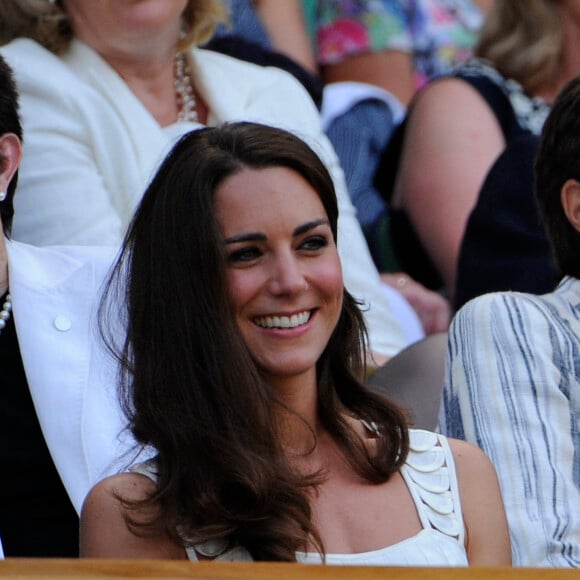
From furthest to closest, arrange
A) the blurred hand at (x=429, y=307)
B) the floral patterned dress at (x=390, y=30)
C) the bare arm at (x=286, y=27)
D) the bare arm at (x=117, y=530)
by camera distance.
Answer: the floral patterned dress at (x=390, y=30) < the bare arm at (x=286, y=27) < the blurred hand at (x=429, y=307) < the bare arm at (x=117, y=530)

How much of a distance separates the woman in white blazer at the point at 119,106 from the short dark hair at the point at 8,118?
267 mm

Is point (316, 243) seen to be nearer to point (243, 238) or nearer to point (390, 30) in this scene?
point (243, 238)

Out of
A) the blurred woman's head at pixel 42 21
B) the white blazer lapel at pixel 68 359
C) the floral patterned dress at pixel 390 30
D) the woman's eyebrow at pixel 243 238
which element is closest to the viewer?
the woman's eyebrow at pixel 243 238

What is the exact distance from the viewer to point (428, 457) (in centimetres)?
224

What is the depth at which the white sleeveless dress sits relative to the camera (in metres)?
2.00

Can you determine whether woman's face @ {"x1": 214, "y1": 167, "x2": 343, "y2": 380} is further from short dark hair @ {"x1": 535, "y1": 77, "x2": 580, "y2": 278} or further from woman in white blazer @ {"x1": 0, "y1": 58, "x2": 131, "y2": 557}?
short dark hair @ {"x1": 535, "y1": 77, "x2": 580, "y2": 278}

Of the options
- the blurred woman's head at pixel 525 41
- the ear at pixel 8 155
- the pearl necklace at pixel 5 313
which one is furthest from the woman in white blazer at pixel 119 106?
the blurred woman's head at pixel 525 41

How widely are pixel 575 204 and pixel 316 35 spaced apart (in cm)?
222

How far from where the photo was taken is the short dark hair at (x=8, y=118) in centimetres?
276

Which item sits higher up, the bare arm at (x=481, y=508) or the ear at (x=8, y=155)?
the ear at (x=8, y=155)

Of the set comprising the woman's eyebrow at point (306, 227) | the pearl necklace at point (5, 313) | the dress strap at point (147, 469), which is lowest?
the pearl necklace at point (5, 313)

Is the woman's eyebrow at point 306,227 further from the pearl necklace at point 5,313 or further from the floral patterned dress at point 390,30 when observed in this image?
the floral patterned dress at point 390,30

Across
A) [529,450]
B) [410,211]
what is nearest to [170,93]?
[410,211]

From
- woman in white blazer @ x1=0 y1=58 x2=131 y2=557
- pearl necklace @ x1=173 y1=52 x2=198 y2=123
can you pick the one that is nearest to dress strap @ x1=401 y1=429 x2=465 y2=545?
woman in white blazer @ x1=0 y1=58 x2=131 y2=557
